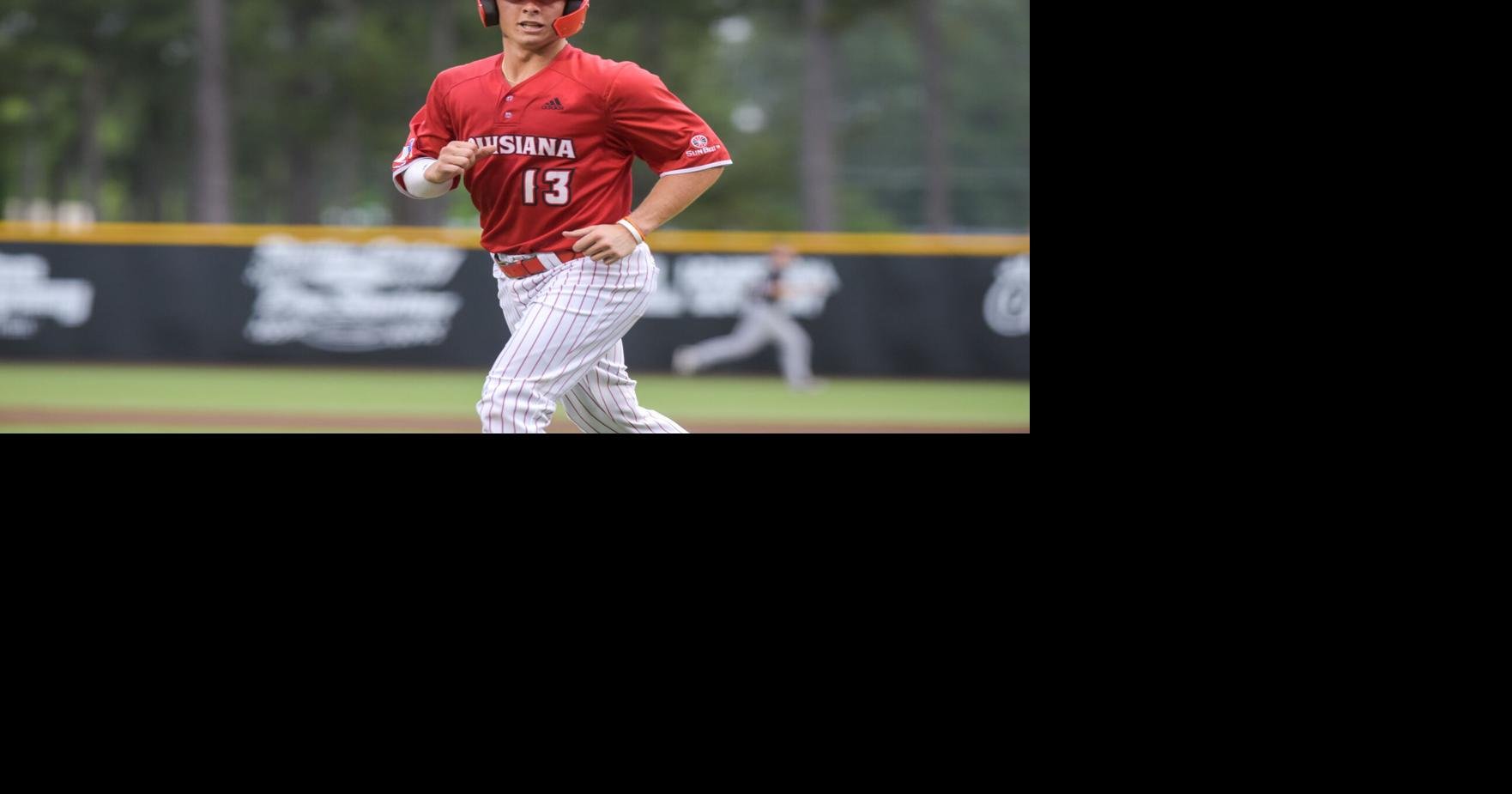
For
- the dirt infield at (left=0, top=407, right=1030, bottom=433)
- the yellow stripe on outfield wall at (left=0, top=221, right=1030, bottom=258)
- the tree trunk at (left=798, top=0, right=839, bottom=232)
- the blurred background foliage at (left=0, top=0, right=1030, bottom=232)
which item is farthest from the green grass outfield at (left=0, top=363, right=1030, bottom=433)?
the blurred background foliage at (left=0, top=0, right=1030, bottom=232)

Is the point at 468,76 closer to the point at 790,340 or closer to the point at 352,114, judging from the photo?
the point at 790,340

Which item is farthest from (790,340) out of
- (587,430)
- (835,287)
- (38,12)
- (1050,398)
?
(38,12)

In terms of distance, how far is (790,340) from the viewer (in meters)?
17.2

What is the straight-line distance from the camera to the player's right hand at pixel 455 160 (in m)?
4.45

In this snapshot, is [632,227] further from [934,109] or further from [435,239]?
[934,109]

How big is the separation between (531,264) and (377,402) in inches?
379

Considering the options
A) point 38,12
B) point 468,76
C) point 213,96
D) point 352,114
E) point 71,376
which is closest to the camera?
point 468,76

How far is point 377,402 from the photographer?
14.1 metres

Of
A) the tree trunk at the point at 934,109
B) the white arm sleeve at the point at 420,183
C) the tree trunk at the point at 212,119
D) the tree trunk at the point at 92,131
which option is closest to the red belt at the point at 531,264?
the white arm sleeve at the point at 420,183

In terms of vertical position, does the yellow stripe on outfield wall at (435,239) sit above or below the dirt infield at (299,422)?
above

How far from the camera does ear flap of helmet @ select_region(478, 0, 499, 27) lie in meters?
4.79

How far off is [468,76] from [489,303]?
1373 centimetres

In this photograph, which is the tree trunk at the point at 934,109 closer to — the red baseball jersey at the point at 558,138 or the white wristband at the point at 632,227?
the red baseball jersey at the point at 558,138

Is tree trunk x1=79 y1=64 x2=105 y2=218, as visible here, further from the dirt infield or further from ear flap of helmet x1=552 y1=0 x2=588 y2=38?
ear flap of helmet x1=552 y1=0 x2=588 y2=38
